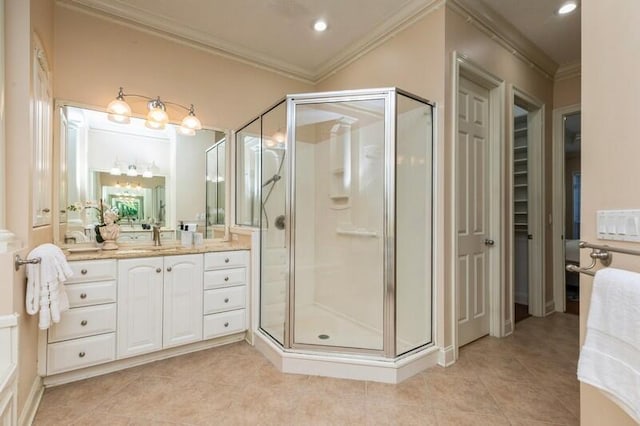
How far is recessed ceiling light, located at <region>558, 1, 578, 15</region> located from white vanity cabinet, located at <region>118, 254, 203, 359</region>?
11.8 ft

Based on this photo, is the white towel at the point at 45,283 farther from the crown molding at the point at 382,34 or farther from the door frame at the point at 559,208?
the door frame at the point at 559,208

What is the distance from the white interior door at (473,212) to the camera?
252cm

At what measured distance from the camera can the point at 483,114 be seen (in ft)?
8.96

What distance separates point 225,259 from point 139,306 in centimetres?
69

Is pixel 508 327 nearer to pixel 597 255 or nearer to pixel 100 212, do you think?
pixel 597 255

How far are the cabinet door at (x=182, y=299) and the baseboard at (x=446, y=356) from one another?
6.19 feet

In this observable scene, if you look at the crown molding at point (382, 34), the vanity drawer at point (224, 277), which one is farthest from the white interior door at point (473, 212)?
the vanity drawer at point (224, 277)

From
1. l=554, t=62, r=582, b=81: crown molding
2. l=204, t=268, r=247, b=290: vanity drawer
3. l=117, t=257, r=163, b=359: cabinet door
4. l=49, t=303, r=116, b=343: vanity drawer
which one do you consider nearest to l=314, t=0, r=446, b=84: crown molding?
l=554, t=62, r=582, b=81: crown molding

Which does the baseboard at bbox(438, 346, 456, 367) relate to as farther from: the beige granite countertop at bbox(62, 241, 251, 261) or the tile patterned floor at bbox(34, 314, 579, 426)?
the beige granite countertop at bbox(62, 241, 251, 261)

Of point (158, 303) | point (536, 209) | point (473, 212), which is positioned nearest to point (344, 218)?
point (473, 212)

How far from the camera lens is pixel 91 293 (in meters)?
1.99

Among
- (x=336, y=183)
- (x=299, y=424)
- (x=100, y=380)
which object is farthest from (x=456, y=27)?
(x=100, y=380)

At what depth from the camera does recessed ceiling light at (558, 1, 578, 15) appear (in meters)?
2.36

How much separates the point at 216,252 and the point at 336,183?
1.28m
